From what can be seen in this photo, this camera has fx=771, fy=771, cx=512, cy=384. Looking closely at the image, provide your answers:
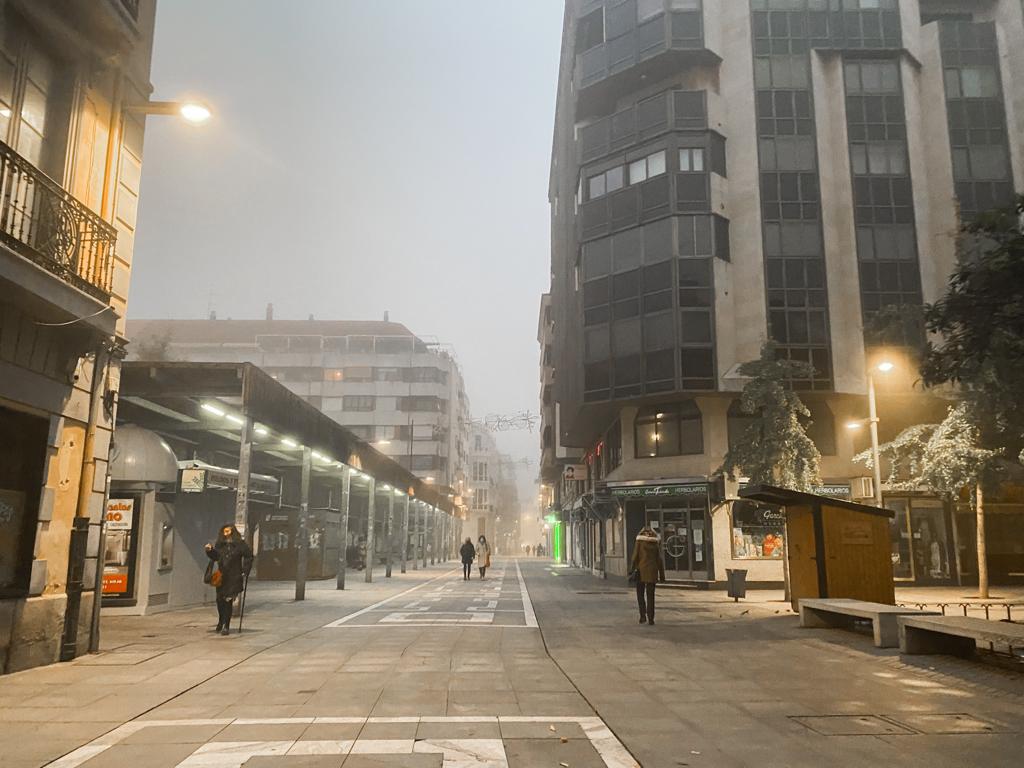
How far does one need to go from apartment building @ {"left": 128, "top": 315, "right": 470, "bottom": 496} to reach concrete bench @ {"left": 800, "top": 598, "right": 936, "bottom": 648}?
70.0 metres

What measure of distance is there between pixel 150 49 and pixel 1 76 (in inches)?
139

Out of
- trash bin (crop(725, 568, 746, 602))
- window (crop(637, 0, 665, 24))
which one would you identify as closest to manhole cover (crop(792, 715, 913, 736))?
trash bin (crop(725, 568, 746, 602))

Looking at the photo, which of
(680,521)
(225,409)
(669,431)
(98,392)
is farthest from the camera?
(669,431)

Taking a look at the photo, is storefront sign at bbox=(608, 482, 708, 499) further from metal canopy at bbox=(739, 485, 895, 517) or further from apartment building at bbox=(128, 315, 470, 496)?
apartment building at bbox=(128, 315, 470, 496)

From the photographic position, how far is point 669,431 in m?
29.3

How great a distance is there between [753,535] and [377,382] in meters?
66.0

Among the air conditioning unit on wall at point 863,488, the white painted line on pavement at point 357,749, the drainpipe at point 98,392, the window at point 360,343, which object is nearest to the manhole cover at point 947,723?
the white painted line on pavement at point 357,749

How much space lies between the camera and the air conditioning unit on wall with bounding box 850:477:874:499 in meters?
26.1

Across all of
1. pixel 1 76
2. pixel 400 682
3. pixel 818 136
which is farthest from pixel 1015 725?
pixel 818 136

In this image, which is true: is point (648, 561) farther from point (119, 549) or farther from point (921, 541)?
point (921, 541)

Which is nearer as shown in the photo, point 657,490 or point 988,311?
point 988,311

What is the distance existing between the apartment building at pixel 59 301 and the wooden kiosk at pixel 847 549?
1207 cm

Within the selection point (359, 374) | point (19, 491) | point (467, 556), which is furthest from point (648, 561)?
point (359, 374)

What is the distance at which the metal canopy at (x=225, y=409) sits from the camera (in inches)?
544
